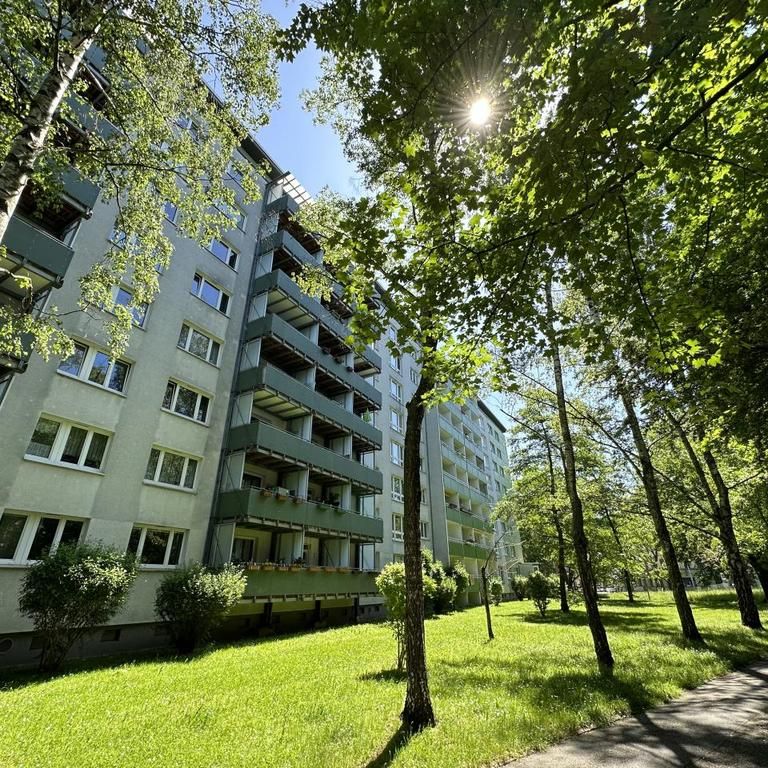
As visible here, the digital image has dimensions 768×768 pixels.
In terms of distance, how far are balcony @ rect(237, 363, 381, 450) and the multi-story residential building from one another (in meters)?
0.09

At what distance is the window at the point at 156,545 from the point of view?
14312 millimetres

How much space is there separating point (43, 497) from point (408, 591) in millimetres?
11897

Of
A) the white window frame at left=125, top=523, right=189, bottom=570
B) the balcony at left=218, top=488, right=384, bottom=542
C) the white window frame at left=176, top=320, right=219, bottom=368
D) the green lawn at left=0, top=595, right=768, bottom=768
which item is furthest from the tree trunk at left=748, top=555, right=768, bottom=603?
the white window frame at left=176, top=320, right=219, bottom=368

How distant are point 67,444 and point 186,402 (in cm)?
481

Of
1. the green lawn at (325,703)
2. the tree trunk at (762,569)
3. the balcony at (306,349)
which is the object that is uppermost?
the balcony at (306,349)

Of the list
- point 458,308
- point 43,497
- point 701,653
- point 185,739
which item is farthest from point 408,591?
point 43,497

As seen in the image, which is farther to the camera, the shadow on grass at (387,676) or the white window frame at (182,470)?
the white window frame at (182,470)

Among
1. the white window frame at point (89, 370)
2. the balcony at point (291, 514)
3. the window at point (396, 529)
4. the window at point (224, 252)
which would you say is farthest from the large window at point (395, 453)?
the white window frame at point (89, 370)


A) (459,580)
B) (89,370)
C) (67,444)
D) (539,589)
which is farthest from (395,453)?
(67,444)

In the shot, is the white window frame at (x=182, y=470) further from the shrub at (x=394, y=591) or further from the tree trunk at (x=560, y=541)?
the tree trunk at (x=560, y=541)

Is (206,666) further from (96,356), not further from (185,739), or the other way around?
(96,356)

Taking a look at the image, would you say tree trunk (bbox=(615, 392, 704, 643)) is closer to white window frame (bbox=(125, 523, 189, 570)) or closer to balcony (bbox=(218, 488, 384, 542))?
balcony (bbox=(218, 488, 384, 542))

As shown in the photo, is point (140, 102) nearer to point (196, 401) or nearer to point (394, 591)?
point (196, 401)

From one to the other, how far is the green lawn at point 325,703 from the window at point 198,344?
11898mm
